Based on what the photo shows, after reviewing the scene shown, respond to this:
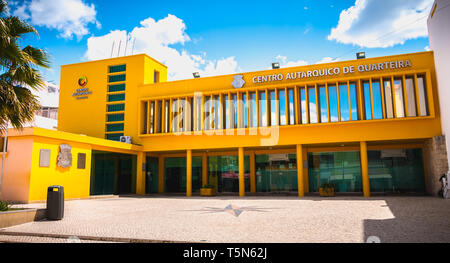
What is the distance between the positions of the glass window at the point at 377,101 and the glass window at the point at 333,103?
91.4 inches

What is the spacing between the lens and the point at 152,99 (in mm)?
27016

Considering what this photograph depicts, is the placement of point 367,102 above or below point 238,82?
below

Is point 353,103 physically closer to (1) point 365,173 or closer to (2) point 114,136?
(1) point 365,173

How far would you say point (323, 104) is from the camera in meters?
22.6

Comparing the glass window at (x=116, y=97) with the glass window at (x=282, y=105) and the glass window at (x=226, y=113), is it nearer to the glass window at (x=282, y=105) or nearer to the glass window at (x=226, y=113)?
the glass window at (x=226, y=113)

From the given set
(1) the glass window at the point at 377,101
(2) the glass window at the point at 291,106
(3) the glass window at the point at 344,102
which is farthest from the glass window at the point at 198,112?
(1) the glass window at the point at 377,101

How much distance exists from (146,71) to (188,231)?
22.2 meters

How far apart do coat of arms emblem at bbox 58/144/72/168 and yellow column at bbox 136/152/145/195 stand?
7.19 m

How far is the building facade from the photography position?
21.4 m

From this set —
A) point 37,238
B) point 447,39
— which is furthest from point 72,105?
point 447,39

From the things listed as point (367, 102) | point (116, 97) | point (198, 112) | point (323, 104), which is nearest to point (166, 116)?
point (198, 112)

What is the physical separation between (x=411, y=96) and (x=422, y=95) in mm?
604

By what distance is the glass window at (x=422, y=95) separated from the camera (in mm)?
20697
